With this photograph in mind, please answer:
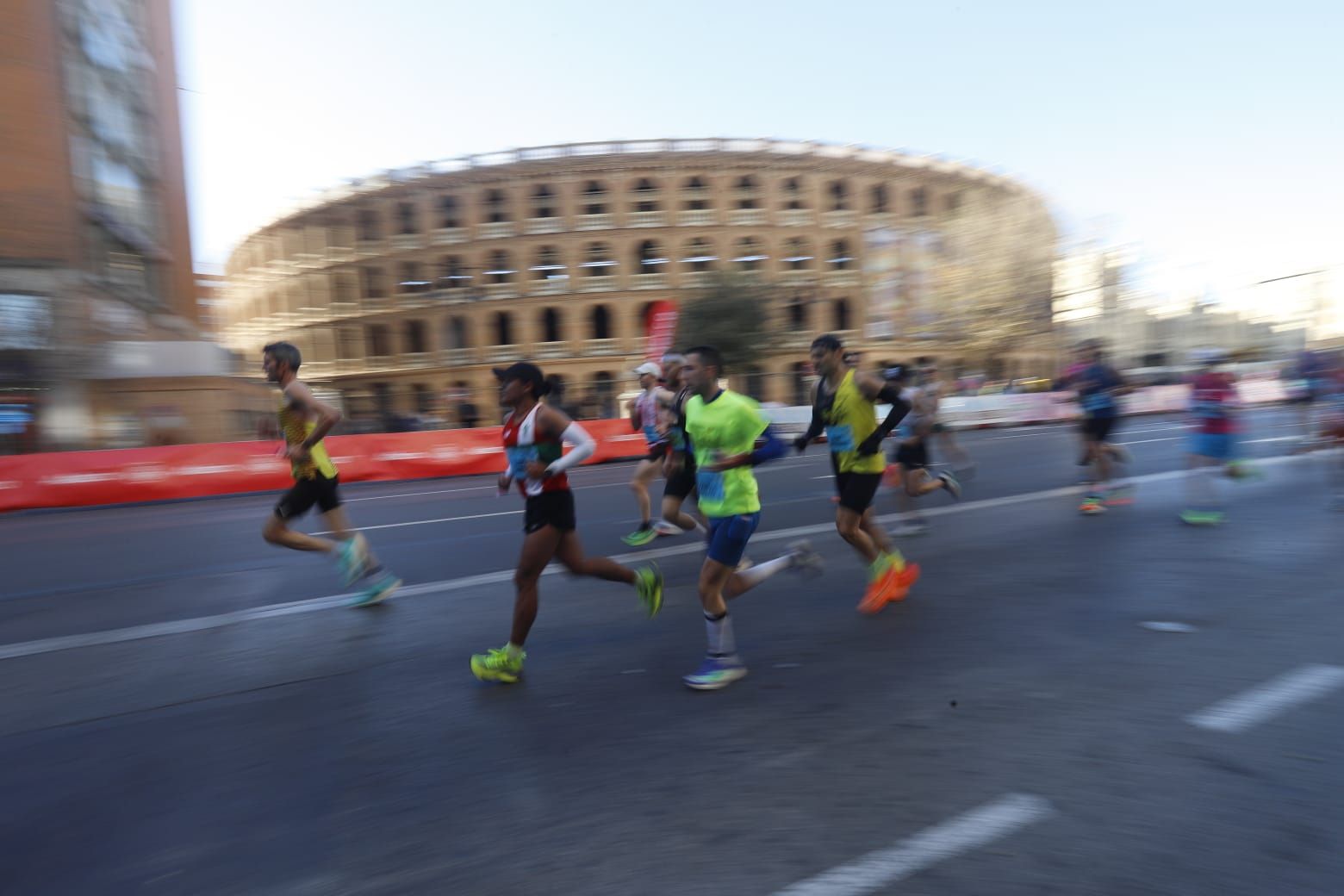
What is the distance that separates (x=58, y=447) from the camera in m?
19.5

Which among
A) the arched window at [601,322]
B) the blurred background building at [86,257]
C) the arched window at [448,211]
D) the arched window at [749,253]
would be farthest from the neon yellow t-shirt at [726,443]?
the arched window at [448,211]

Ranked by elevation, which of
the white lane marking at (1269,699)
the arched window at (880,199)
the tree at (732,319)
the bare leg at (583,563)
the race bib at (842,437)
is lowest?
the white lane marking at (1269,699)

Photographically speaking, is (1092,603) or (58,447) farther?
(58,447)

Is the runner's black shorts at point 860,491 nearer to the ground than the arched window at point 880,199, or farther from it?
nearer to the ground

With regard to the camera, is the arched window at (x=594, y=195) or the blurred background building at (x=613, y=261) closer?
the blurred background building at (x=613, y=261)

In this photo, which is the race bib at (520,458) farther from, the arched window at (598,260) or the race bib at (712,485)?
the arched window at (598,260)

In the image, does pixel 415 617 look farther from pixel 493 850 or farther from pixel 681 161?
pixel 681 161

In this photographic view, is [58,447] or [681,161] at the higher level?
[681,161]

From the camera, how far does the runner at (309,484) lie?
6.02 meters

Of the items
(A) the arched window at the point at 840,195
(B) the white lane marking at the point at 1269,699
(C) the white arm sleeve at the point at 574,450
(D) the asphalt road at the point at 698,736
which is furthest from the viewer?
(A) the arched window at the point at 840,195

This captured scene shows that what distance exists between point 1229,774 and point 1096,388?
7.11 meters

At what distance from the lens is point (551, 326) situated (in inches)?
1711

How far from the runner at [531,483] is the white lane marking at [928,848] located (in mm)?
2213

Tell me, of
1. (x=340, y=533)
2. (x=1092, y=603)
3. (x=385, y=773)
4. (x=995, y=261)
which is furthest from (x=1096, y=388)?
(x=995, y=261)
